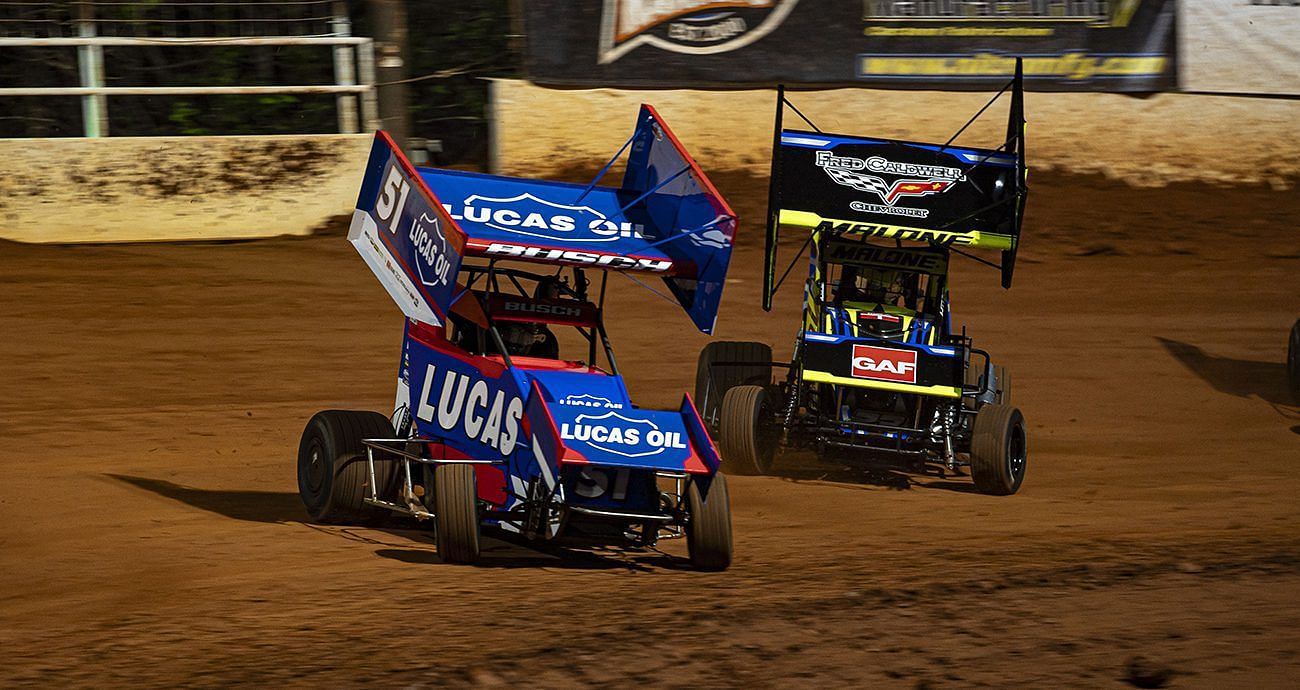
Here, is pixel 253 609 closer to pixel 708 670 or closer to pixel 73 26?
pixel 708 670

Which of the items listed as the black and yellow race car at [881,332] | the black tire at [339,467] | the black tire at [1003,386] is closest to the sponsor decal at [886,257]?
the black and yellow race car at [881,332]

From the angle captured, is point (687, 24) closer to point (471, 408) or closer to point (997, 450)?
point (997, 450)

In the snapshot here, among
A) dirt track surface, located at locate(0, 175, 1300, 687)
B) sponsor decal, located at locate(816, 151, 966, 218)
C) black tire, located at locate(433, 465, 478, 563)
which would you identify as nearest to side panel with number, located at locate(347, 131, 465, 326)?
black tire, located at locate(433, 465, 478, 563)

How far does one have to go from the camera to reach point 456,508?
860 centimetres

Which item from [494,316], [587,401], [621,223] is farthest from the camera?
[621,223]

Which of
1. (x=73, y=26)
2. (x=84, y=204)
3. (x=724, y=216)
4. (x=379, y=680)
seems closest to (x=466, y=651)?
(x=379, y=680)

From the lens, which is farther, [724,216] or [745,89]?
[745,89]

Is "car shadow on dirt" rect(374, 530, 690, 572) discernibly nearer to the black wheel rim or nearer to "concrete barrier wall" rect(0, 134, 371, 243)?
the black wheel rim

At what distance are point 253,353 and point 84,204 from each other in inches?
199

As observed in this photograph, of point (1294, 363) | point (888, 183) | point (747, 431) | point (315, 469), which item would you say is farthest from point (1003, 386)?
point (315, 469)

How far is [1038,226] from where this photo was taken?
21.5 m

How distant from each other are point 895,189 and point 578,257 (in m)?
4.25

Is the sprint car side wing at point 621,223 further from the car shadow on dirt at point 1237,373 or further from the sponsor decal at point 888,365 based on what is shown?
the car shadow on dirt at point 1237,373

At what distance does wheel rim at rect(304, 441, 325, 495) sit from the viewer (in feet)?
32.8
